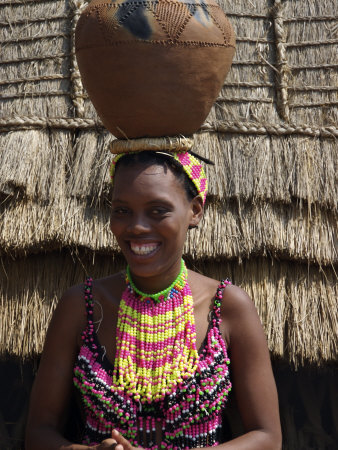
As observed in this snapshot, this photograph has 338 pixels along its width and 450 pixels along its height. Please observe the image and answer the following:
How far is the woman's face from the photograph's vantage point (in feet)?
7.16

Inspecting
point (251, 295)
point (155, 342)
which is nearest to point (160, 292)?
point (155, 342)

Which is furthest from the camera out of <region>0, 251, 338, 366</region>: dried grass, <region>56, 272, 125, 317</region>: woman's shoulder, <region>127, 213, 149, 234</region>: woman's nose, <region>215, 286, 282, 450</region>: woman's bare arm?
<region>0, 251, 338, 366</region>: dried grass

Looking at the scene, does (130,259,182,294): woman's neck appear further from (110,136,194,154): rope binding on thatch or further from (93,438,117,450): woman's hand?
(93,438,117,450): woman's hand

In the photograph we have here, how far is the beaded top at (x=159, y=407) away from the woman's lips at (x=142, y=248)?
0.39 metres

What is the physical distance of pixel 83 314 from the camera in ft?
7.79

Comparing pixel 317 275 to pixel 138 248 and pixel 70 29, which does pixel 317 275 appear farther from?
pixel 70 29

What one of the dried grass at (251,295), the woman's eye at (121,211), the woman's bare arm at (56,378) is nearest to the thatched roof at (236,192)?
the dried grass at (251,295)

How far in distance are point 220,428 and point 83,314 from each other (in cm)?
61

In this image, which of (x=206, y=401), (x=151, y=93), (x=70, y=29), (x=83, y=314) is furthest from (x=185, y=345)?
(x=70, y=29)

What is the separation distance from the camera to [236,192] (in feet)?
9.87

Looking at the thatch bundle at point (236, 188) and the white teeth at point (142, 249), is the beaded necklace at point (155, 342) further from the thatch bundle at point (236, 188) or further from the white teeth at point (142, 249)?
the thatch bundle at point (236, 188)

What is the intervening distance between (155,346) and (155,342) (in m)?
0.01

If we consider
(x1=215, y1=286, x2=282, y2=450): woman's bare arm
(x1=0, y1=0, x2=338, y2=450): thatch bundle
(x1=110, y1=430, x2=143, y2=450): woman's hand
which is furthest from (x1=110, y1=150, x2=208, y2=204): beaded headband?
(x1=110, y1=430, x2=143, y2=450): woman's hand

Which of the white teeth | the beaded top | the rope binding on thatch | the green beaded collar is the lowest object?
the beaded top
